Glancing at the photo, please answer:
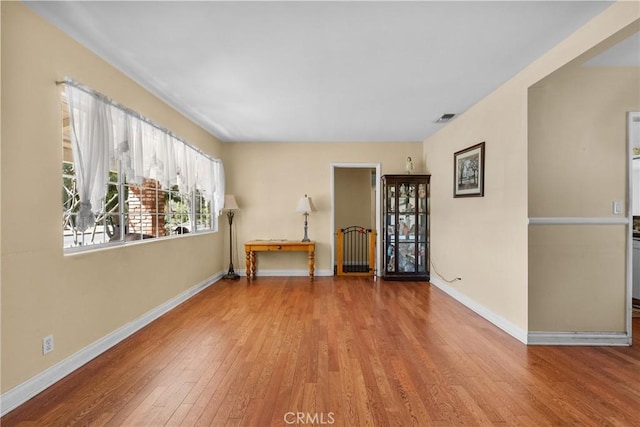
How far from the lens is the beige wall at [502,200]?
2277 mm

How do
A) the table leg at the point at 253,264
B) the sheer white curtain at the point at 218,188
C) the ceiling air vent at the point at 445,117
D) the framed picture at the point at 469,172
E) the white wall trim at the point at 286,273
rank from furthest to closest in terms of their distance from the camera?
the white wall trim at the point at 286,273, the table leg at the point at 253,264, the sheer white curtain at the point at 218,188, the ceiling air vent at the point at 445,117, the framed picture at the point at 469,172

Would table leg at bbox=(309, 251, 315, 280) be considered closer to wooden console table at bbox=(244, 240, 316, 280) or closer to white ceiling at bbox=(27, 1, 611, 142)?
wooden console table at bbox=(244, 240, 316, 280)

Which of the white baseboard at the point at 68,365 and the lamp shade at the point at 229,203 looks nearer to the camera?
the white baseboard at the point at 68,365

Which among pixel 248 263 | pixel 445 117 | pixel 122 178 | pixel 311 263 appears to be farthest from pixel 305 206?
pixel 122 178

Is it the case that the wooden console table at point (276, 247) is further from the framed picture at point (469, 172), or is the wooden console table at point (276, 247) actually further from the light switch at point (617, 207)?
the light switch at point (617, 207)

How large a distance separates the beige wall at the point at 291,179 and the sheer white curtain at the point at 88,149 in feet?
10.1

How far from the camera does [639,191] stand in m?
4.04

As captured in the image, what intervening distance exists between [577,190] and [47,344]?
4374 mm

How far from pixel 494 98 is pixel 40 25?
394cm

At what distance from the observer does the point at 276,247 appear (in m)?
5.14

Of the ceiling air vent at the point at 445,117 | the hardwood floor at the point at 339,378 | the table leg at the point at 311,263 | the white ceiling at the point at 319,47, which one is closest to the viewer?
the hardwood floor at the point at 339,378

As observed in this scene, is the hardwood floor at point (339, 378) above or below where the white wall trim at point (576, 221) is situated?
below

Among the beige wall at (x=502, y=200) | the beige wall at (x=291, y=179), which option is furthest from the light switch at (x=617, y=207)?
the beige wall at (x=291, y=179)

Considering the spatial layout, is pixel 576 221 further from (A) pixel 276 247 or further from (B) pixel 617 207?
(A) pixel 276 247
